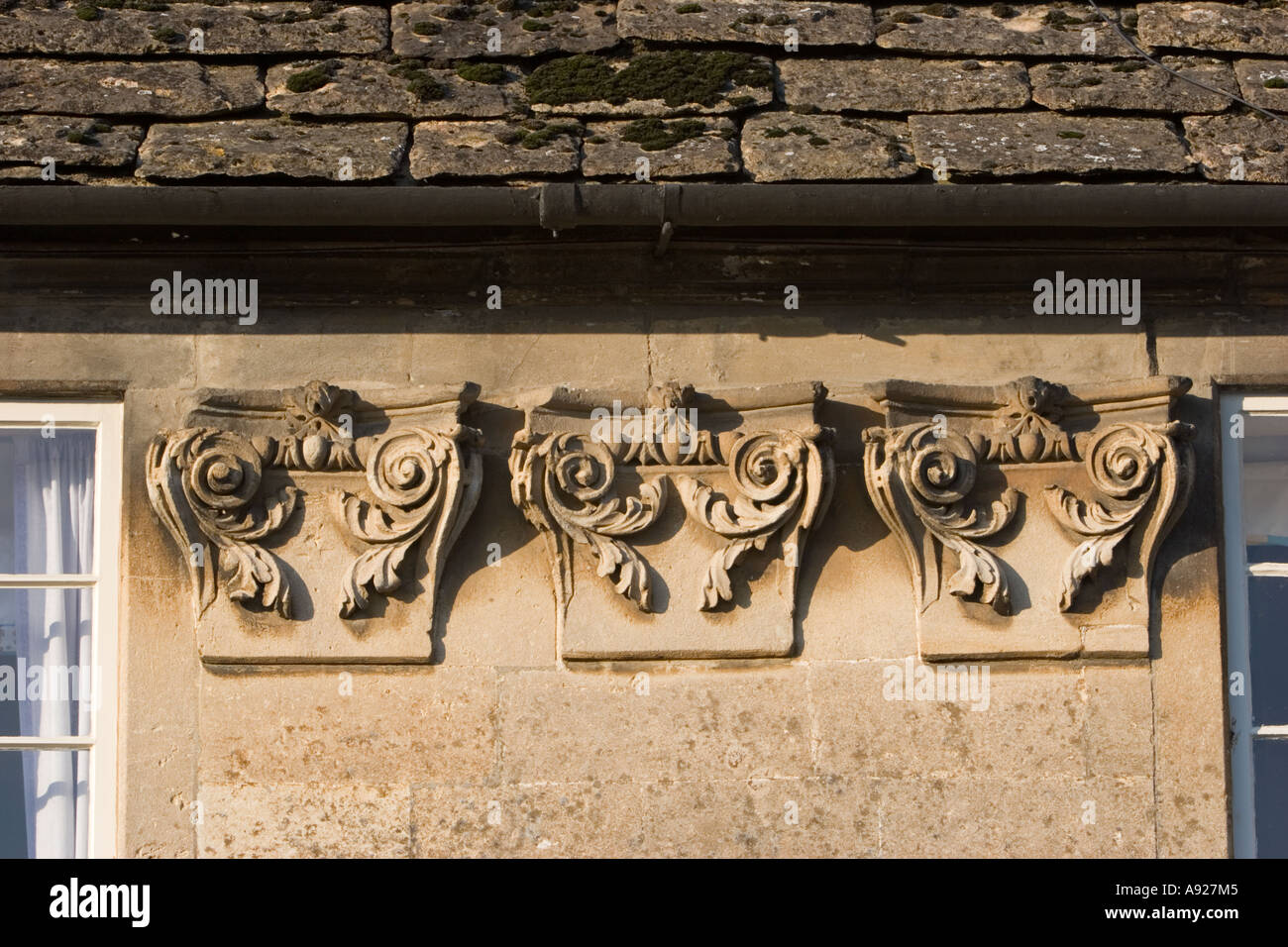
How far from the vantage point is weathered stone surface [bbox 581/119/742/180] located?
5.00 metres

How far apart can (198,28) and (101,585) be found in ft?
5.51

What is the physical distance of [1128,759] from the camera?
16.0 feet

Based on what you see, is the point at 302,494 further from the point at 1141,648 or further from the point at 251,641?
the point at 1141,648

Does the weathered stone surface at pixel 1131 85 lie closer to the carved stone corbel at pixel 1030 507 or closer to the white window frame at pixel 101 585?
the carved stone corbel at pixel 1030 507

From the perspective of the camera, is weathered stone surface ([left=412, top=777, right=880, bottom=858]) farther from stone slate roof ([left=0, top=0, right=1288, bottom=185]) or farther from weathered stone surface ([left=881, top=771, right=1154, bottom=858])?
stone slate roof ([left=0, top=0, right=1288, bottom=185])

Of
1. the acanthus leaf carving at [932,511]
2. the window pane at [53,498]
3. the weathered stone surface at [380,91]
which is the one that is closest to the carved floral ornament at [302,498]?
the window pane at [53,498]

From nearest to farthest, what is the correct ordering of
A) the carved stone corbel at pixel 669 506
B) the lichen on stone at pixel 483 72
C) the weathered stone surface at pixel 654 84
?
the carved stone corbel at pixel 669 506, the weathered stone surface at pixel 654 84, the lichen on stone at pixel 483 72

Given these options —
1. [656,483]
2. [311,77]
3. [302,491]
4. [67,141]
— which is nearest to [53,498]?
[302,491]

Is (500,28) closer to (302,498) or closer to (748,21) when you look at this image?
(748,21)

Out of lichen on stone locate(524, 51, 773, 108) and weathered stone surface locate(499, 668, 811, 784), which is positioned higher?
lichen on stone locate(524, 51, 773, 108)

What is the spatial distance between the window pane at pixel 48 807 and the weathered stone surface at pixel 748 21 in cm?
263

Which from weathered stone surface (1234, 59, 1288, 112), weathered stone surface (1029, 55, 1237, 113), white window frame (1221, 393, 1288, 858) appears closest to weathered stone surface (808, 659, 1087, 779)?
white window frame (1221, 393, 1288, 858)

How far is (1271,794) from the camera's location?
5.05 meters

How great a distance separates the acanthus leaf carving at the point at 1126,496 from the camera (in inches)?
196
